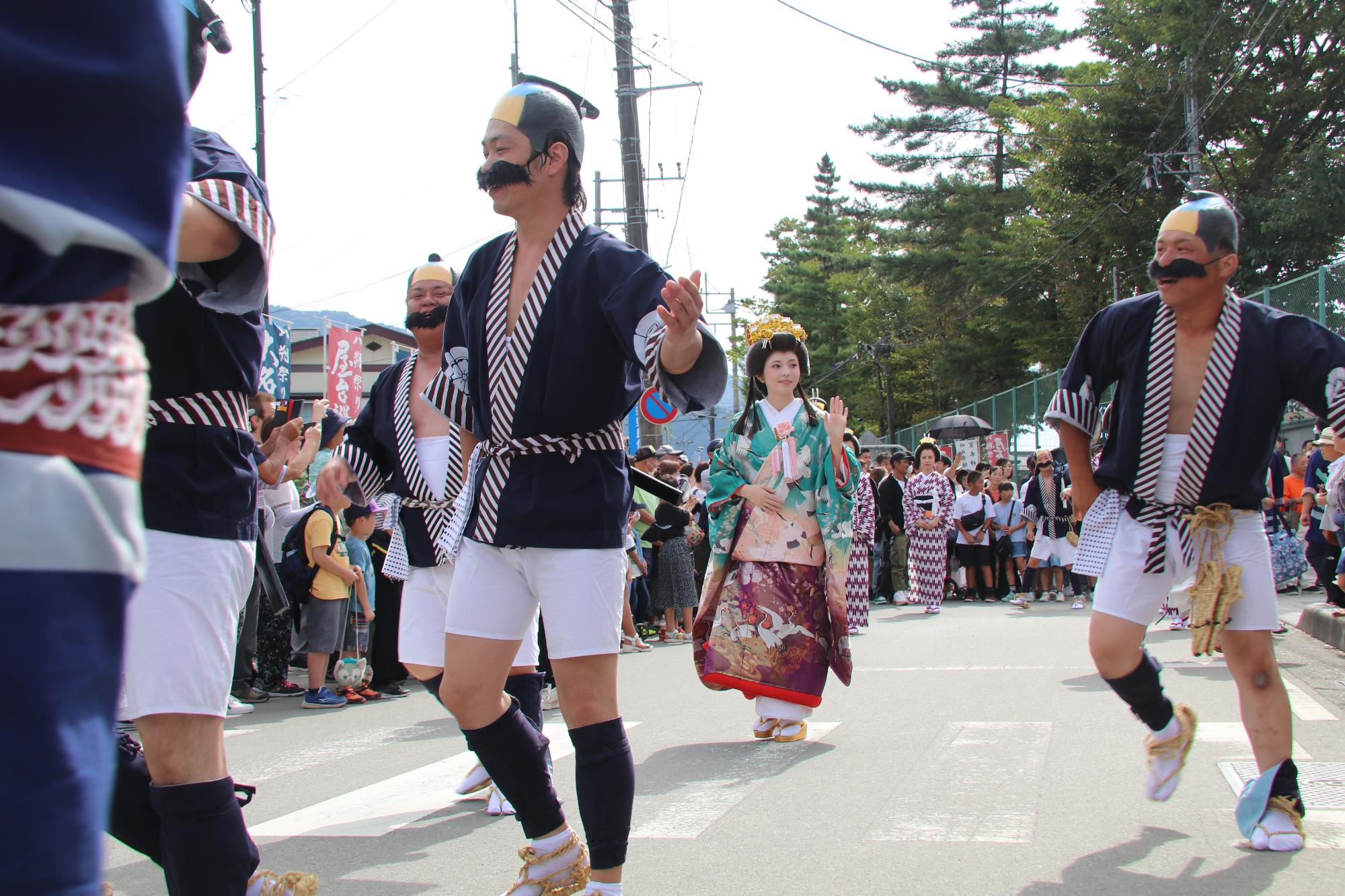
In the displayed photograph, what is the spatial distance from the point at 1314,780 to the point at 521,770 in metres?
3.10

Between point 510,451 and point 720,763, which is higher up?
point 510,451

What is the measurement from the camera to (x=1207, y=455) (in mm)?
3828

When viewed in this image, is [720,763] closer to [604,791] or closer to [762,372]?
[762,372]

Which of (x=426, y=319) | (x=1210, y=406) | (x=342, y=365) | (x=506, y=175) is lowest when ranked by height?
(x=1210, y=406)

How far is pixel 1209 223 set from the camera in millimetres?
3973

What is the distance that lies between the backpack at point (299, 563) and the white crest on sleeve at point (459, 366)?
5244mm

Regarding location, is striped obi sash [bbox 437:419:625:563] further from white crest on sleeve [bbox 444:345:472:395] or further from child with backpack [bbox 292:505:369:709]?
child with backpack [bbox 292:505:369:709]

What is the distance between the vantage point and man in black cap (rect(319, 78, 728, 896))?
2.98 m

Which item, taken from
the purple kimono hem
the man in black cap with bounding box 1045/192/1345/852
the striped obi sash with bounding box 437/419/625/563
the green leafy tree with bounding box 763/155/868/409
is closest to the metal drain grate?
the man in black cap with bounding box 1045/192/1345/852

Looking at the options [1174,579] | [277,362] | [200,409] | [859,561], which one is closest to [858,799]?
[1174,579]

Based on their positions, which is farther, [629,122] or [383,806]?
[629,122]

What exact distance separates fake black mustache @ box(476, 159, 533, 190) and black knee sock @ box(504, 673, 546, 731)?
1975 millimetres

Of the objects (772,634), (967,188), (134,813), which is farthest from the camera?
(967,188)

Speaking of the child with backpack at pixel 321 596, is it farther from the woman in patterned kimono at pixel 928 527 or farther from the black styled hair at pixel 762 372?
the woman in patterned kimono at pixel 928 527
